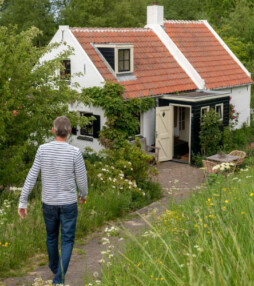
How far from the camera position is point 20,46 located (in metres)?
10.3

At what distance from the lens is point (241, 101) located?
21.5 m

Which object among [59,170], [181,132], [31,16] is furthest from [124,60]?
[31,16]

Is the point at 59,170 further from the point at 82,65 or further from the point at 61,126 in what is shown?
the point at 82,65

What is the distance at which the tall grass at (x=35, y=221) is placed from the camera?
21.8 ft

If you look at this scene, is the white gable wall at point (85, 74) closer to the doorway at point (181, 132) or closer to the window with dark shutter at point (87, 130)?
the window with dark shutter at point (87, 130)

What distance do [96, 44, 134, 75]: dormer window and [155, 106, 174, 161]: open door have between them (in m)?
1.94

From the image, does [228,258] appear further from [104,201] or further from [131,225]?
[104,201]

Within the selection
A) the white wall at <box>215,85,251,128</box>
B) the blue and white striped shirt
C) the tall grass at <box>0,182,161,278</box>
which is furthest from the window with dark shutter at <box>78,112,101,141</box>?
the blue and white striped shirt

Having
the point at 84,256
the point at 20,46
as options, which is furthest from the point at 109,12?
the point at 84,256

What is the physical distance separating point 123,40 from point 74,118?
7727mm

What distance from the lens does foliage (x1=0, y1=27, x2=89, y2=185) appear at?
9344 millimetres

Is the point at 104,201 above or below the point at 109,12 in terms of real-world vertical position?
below

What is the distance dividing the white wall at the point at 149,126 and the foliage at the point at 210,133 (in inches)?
70.8

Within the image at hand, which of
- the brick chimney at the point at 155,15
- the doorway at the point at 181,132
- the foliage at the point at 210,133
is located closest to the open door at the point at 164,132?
the doorway at the point at 181,132
